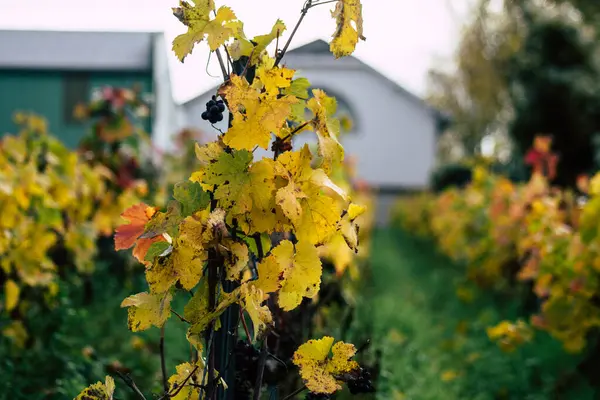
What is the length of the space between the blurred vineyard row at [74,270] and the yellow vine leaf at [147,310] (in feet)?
2.27

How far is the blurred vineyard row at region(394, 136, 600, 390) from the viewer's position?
3346 millimetres

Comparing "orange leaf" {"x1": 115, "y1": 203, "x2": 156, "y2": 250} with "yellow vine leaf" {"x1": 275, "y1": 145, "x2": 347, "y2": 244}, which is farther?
"orange leaf" {"x1": 115, "y1": 203, "x2": 156, "y2": 250}

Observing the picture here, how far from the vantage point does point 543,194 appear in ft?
16.7

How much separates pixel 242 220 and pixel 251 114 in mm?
216

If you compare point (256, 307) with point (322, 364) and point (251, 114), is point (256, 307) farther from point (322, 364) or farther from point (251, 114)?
point (251, 114)

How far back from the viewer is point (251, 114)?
1340 millimetres

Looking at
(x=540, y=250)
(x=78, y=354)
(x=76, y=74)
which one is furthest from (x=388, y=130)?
(x=78, y=354)

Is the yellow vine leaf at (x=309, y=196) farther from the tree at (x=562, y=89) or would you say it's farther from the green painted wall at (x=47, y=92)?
the green painted wall at (x=47, y=92)

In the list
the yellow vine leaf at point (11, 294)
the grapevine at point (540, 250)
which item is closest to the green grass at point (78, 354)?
the yellow vine leaf at point (11, 294)

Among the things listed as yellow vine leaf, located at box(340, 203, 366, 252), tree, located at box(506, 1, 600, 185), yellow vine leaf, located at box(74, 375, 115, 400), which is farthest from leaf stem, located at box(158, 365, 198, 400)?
tree, located at box(506, 1, 600, 185)

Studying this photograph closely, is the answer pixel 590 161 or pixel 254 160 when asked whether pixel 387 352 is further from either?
pixel 590 161

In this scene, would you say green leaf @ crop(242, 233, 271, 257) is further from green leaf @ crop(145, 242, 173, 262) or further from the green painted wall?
the green painted wall

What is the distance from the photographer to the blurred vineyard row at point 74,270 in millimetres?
2898

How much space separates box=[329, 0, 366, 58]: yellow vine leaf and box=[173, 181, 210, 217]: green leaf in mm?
415
